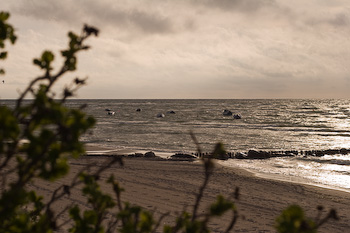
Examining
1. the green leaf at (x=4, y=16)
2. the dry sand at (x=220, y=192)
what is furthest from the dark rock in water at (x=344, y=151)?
the green leaf at (x=4, y=16)

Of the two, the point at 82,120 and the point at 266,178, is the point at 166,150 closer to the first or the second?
the point at 266,178

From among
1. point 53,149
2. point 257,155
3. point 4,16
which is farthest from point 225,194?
point 257,155

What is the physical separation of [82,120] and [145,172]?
1408 centimetres

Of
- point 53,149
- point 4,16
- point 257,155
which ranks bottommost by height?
point 257,155

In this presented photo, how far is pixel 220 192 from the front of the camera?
11898mm

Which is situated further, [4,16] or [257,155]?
[257,155]

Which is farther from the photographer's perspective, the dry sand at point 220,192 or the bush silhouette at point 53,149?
the dry sand at point 220,192

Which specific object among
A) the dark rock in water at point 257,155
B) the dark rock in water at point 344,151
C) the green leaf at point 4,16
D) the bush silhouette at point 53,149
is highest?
the green leaf at point 4,16

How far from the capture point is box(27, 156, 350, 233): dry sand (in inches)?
354

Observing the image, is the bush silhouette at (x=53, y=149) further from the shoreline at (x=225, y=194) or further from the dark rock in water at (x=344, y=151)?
the dark rock in water at (x=344, y=151)

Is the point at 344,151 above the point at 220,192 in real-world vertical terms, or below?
above

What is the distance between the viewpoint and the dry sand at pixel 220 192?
9000mm

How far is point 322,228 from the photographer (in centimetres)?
873

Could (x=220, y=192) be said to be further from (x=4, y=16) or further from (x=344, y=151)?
(x=344, y=151)
